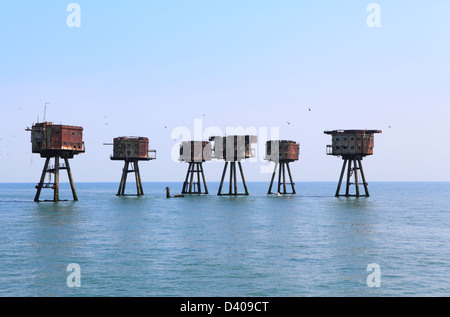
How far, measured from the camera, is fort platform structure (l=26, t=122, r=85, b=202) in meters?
65.0

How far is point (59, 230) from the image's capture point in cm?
4041

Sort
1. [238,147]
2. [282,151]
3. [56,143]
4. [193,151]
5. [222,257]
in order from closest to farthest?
[222,257] → [56,143] → [238,147] → [282,151] → [193,151]

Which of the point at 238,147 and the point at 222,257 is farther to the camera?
the point at 238,147

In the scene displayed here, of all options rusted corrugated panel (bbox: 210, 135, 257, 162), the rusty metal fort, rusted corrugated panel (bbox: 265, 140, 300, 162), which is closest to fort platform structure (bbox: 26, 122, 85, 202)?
the rusty metal fort

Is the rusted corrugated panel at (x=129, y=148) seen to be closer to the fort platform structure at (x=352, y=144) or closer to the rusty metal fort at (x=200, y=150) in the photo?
the rusty metal fort at (x=200, y=150)

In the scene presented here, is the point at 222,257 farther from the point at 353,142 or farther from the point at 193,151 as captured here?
the point at 193,151

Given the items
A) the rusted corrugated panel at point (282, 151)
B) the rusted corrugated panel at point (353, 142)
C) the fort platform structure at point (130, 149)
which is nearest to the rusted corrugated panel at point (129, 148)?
the fort platform structure at point (130, 149)

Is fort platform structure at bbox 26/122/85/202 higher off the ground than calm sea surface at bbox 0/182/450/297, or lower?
higher

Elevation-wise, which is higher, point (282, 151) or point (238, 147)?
point (238, 147)

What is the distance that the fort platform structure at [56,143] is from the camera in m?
65.0

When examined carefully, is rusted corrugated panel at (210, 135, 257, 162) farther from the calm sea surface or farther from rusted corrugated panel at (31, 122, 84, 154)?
the calm sea surface

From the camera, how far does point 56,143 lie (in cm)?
6500

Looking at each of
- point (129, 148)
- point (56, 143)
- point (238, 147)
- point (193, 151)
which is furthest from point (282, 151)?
point (56, 143)
